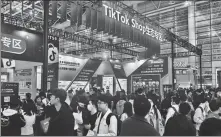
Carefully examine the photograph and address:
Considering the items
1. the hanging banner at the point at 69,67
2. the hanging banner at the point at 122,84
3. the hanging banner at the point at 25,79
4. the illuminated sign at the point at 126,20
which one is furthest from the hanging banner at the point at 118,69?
the hanging banner at the point at 25,79

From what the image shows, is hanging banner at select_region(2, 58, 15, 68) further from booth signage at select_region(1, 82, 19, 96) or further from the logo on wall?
booth signage at select_region(1, 82, 19, 96)

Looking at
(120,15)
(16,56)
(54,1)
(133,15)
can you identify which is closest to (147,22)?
(133,15)

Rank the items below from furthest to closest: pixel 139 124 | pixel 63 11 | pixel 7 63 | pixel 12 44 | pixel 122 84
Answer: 1. pixel 122 84
2. pixel 63 11
3. pixel 7 63
4. pixel 12 44
5. pixel 139 124

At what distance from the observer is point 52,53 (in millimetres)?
6934

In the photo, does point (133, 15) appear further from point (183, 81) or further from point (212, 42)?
point (212, 42)

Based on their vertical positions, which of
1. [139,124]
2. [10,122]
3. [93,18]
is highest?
[93,18]

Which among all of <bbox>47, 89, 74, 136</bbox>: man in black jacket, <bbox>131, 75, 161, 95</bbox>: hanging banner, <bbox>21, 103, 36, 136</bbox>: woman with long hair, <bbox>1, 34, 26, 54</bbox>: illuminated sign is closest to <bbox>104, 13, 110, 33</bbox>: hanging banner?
<bbox>1, 34, 26, 54</bbox>: illuminated sign

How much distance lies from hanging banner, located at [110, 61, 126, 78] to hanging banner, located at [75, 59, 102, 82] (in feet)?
6.31

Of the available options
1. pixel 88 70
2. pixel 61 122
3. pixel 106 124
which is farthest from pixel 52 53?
pixel 88 70

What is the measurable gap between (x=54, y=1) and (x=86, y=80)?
21.9ft

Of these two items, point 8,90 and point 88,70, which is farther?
point 88,70

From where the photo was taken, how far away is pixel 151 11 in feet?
78.3

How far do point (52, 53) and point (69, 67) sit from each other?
505 cm

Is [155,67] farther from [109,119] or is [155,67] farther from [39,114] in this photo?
[109,119]
